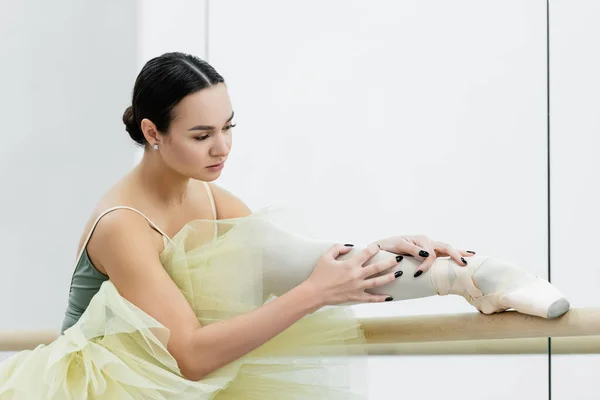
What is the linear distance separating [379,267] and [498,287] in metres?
0.17

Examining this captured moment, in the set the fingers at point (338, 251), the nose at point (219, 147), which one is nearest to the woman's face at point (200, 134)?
the nose at point (219, 147)

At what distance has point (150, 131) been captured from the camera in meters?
1.33

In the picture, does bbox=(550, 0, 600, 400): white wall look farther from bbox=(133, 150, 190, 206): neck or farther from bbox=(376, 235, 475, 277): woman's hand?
bbox=(133, 150, 190, 206): neck

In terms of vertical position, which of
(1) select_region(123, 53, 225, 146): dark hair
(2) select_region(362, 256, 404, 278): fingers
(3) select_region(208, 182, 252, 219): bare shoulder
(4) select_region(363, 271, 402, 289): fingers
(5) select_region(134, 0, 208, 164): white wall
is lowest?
(4) select_region(363, 271, 402, 289): fingers

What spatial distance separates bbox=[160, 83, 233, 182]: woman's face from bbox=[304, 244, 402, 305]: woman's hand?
0.25 metres

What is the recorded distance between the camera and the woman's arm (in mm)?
1187

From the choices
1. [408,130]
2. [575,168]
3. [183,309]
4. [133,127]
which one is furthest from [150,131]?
[575,168]

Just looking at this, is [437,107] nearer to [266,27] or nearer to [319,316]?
[266,27]

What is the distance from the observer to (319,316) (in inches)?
50.9

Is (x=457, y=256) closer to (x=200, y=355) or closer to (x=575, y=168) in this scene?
(x=200, y=355)

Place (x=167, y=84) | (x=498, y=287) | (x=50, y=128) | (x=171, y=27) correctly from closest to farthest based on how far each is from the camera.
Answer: (x=498, y=287)
(x=167, y=84)
(x=171, y=27)
(x=50, y=128)

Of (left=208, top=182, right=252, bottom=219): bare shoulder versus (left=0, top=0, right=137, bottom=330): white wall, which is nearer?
(left=208, top=182, right=252, bottom=219): bare shoulder

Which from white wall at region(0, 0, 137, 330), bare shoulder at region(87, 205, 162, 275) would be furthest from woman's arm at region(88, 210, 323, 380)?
white wall at region(0, 0, 137, 330)

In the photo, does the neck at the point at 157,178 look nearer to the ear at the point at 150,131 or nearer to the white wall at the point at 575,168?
the ear at the point at 150,131
